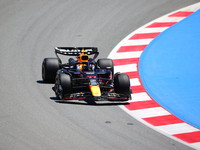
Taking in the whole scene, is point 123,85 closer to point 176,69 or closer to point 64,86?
point 64,86

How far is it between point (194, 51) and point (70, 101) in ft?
20.0

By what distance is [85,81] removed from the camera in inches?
478

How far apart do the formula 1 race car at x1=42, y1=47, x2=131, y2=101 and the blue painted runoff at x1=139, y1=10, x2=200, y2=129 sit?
4.39 feet

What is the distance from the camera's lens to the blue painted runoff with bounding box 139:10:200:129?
40.4 feet

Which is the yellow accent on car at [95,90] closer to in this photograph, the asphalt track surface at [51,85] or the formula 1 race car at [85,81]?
the formula 1 race car at [85,81]

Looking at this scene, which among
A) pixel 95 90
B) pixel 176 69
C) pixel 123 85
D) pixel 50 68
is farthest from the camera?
pixel 176 69

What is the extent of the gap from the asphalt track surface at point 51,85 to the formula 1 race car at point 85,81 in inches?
12.7

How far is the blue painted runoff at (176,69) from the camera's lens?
12328 millimetres

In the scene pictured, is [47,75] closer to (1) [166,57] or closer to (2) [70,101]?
(2) [70,101]

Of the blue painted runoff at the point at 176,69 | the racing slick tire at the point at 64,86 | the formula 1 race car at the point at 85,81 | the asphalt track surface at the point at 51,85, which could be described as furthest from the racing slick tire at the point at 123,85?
the racing slick tire at the point at 64,86

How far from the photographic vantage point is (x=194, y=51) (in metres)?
15.8

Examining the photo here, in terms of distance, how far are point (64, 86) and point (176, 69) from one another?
480cm

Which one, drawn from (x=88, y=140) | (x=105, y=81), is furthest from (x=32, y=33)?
(x=88, y=140)

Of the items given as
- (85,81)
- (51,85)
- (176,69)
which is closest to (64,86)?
(85,81)
